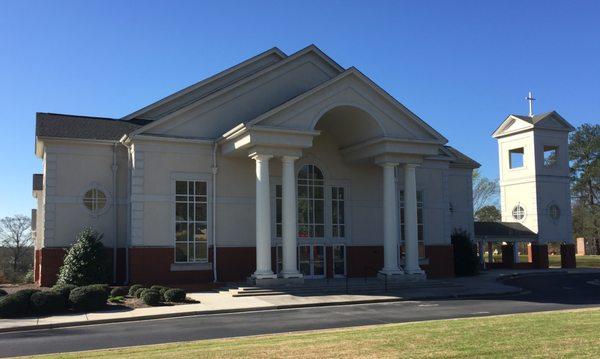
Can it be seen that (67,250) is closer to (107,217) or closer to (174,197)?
(107,217)

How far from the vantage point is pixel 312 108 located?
88.9ft

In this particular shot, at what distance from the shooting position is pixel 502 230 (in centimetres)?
4653

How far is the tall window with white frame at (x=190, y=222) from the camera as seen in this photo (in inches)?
1077

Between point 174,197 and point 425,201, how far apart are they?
13.9 meters

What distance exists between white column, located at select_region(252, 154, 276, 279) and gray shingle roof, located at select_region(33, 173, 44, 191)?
50.8 feet

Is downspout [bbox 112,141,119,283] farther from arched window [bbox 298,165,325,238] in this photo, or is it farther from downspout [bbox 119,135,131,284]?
arched window [bbox 298,165,325,238]

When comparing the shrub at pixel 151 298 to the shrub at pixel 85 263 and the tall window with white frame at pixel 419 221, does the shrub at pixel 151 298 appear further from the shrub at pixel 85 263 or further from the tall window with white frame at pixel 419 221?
the tall window with white frame at pixel 419 221

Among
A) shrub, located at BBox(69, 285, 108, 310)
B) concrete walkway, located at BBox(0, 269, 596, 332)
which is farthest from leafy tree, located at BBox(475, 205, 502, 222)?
shrub, located at BBox(69, 285, 108, 310)

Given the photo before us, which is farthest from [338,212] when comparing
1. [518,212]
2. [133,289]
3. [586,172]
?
[586,172]

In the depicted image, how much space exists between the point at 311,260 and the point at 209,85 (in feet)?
35.2

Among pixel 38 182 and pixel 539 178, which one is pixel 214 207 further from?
pixel 539 178

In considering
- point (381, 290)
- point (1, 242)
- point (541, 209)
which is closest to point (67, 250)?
point (381, 290)

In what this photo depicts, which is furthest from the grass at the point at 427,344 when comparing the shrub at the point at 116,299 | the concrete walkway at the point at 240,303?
the shrub at the point at 116,299

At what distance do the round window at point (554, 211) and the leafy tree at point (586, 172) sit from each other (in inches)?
918
